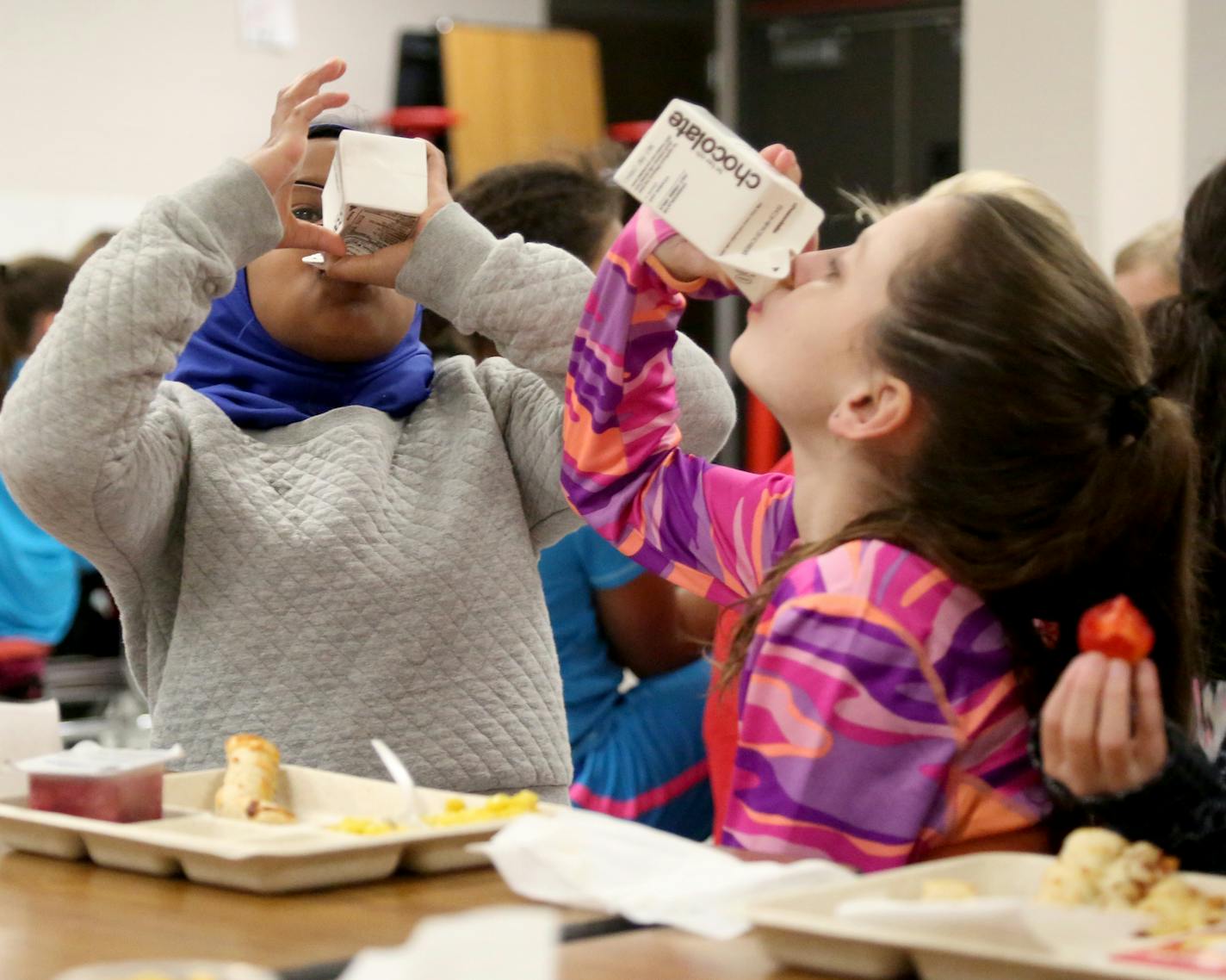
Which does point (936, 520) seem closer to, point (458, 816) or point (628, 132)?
point (458, 816)

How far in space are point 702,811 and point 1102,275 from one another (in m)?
1.25

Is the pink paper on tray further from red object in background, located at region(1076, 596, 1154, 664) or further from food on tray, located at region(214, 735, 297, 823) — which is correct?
food on tray, located at region(214, 735, 297, 823)

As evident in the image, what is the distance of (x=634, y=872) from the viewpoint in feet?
3.22

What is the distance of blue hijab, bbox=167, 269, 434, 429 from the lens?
1.60 meters

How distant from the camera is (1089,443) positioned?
1.25m

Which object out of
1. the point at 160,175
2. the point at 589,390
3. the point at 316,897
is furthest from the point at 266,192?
the point at 160,175

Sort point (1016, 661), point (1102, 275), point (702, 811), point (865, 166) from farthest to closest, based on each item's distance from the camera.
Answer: point (865, 166), point (702, 811), point (1102, 275), point (1016, 661)

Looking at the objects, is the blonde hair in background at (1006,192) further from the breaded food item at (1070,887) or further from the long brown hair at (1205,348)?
the breaded food item at (1070,887)

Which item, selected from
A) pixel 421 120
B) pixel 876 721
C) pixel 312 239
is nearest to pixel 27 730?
pixel 312 239

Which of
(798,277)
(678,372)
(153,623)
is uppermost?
(798,277)

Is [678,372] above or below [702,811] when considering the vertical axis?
above

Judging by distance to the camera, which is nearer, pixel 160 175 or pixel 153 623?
pixel 153 623

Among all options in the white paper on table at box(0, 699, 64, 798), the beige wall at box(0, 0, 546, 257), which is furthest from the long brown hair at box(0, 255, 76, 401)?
the white paper on table at box(0, 699, 64, 798)

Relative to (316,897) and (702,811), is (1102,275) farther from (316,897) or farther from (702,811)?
(702,811)
